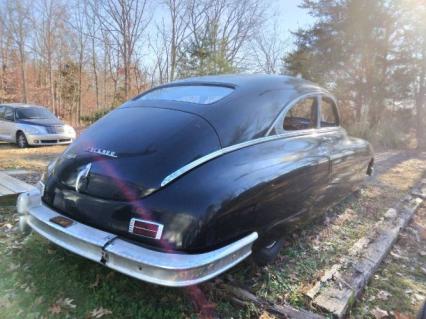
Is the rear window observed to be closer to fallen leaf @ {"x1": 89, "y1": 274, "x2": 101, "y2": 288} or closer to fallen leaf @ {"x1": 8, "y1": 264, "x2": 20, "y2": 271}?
fallen leaf @ {"x1": 89, "y1": 274, "x2": 101, "y2": 288}

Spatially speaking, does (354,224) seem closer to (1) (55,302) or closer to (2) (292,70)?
(1) (55,302)

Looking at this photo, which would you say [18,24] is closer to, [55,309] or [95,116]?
[95,116]

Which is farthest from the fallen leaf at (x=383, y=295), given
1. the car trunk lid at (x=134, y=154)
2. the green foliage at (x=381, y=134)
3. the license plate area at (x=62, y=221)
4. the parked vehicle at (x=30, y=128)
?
the green foliage at (x=381, y=134)

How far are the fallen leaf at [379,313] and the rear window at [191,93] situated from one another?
2008mm

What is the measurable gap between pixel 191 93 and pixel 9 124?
29.5ft

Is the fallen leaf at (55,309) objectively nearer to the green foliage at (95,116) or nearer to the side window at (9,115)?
the side window at (9,115)

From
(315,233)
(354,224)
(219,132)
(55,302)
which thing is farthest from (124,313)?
(354,224)

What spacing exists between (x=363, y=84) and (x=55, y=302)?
16.8m

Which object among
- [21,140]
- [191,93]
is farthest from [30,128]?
[191,93]

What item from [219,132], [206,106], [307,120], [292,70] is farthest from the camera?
[292,70]

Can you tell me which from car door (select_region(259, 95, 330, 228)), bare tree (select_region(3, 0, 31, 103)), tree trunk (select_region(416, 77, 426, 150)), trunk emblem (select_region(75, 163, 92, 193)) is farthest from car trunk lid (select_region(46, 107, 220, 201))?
bare tree (select_region(3, 0, 31, 103))

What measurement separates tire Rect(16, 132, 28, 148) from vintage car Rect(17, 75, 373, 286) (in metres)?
A: 7.68

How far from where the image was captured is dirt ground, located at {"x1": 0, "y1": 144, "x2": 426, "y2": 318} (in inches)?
85.3

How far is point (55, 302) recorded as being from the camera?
85.0 inches
